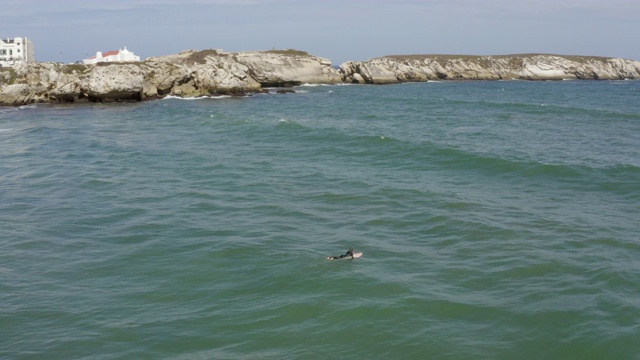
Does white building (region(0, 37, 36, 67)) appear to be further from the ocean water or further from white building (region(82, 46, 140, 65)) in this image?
the ocean water

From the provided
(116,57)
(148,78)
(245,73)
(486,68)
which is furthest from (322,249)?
(486,68)

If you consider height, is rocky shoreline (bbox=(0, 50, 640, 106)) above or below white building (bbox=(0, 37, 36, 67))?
below

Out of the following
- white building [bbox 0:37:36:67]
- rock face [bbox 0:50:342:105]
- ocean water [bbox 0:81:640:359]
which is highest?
white building [bbox 0:37:36:67]

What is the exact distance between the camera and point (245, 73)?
7469cm

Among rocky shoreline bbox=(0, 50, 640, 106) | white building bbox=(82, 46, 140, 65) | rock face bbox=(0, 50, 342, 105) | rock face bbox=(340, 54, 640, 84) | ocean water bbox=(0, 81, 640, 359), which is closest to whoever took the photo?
ocean water bbox=(0, 81, 640, 359)

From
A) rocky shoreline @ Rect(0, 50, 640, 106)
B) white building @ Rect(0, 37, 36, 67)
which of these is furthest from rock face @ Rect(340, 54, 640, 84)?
white building @ Rect(0, 37, 36, 67)

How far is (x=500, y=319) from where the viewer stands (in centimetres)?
1189

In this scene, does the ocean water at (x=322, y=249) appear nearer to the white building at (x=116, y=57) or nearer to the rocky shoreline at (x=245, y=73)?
the rocky shoreline at (x=245, y=73)

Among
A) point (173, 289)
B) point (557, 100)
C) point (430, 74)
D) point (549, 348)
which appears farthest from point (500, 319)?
point (430, 74)

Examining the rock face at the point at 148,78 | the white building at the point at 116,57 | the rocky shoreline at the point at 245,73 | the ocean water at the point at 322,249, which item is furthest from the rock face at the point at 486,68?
the ocean water at the point at 322,249

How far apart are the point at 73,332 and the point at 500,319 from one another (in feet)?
27.5

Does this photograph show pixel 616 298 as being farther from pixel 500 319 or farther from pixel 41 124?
pixel 41 124

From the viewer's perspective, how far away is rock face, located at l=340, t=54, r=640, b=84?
101875mm

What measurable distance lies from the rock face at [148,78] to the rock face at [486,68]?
19.2 meters
